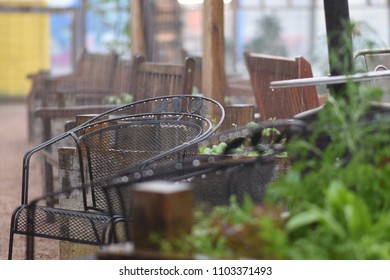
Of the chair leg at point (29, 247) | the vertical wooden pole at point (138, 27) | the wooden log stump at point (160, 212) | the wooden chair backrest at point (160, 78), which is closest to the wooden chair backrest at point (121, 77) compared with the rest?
the vertical wooden pole at point (138, 27)

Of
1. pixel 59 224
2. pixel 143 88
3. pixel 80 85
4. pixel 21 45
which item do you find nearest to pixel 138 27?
pixel 80 85

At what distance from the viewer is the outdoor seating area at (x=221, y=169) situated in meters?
2.21

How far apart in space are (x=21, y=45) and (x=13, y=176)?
12.6m

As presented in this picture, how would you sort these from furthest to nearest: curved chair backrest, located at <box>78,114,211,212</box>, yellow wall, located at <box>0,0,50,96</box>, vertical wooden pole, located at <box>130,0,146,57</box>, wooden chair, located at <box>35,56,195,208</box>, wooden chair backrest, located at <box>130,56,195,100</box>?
yellow wall, located at <box>0,0,50,96</box>
vertical wooden pole, located at <box>130,0,146,57</box>
wooden chair, located at <box>35,56,195,208</box>
wooden chair backrest, located at <box>130,56,195,100</box>
curved chair backrest, located at <box>78,114,211,212</box>

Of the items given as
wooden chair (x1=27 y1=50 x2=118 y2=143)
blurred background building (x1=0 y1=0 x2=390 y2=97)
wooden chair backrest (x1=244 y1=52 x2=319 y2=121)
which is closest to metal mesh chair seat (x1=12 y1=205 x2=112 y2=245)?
wooden chair backrest (x1=244 y1=52 x2=319 y2=121)

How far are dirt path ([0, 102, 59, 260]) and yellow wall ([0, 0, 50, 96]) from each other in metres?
2.72

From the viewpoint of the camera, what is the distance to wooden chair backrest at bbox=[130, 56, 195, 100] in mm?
6164

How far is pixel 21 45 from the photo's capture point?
21391 mm

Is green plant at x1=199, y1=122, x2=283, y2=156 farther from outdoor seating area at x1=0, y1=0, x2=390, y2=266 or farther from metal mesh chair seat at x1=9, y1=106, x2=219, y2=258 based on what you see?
metal mesh chair seat at x1=9, y1=106, x2=219, y2=258

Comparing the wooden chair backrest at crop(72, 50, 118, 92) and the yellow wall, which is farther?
the yellow wall

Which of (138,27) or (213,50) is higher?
(138,27)

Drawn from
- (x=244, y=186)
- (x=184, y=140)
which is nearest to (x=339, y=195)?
(x=244, y=186)

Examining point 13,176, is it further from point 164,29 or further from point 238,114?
point 164,29

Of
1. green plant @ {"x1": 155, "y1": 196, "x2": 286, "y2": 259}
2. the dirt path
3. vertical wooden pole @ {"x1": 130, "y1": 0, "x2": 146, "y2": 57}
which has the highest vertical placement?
vertical wooden pole @ {"x1": 130, "y1": 0, "x2": 146, "y2": 57}
